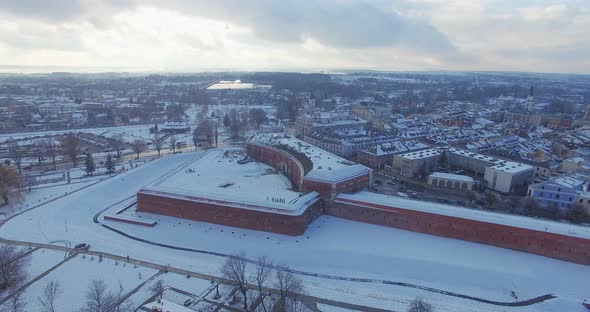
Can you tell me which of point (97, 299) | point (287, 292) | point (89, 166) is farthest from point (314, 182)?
point (89, 166)

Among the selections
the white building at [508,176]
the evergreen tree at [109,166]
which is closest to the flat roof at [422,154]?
the white building at [508,176]

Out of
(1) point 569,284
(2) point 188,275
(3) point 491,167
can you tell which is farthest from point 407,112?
(2) point 188,275

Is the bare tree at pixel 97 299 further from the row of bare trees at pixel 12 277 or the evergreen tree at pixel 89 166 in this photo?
the evergreen tree at pixel 89 166

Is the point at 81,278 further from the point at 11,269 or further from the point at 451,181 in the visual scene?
the point at 451,181

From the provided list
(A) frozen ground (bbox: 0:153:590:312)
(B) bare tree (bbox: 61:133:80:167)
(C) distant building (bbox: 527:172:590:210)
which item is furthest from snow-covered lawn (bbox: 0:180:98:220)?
(C) distant building (bbox: 527:172:590:210)

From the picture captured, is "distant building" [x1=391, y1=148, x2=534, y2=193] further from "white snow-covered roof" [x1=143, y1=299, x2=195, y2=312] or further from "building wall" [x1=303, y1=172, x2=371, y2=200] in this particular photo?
"white snow-covered roof" [x1=143, y1=299, x2=195, y2=312]

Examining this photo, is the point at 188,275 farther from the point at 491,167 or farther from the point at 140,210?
the point at 491,167

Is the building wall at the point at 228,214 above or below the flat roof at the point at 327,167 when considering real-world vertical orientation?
below
